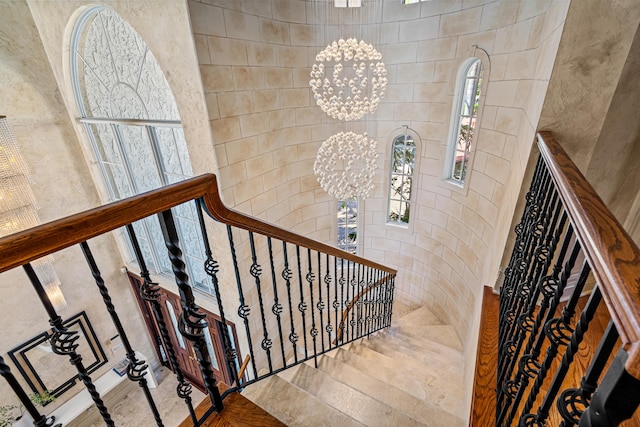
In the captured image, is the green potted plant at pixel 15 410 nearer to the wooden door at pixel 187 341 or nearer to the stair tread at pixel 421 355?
the wooden door at pixel 187 341

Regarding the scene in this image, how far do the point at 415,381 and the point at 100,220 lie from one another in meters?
2.77

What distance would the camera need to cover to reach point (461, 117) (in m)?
4.12

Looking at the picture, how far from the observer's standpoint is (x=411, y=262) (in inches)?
218

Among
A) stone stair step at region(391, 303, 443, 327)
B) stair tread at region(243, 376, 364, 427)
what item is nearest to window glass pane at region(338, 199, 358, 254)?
stone stair step at region(391, 303, 443, 327)

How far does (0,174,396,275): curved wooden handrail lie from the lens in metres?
0.61

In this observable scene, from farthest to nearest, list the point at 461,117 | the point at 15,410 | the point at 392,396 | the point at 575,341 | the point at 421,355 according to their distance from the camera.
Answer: the point at 461,117 → the point at 15,410 → the point at 421,355 → the point at 392,396 → the point at 575,341

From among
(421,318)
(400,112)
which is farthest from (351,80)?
(421,318)

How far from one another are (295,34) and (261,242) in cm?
274

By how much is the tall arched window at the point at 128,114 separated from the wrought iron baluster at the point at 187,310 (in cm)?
268

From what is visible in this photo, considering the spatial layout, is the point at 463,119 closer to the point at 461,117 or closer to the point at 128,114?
the point at 461,117

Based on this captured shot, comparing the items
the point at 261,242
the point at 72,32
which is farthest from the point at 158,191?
the point at 72,32

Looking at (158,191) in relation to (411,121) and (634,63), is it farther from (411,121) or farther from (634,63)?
(411,121)

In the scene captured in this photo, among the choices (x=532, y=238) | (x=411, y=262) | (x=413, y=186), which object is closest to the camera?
(x=532, y=238)

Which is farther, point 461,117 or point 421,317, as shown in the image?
point 421,317
